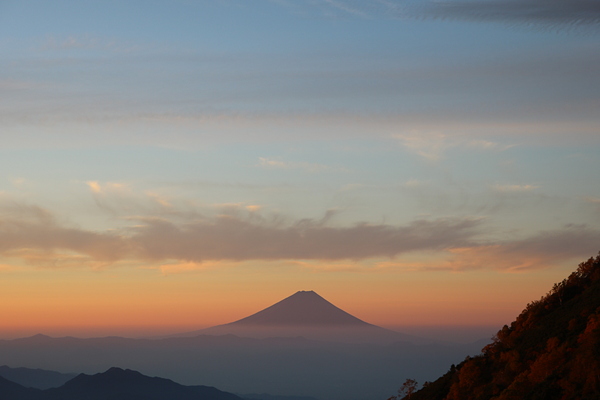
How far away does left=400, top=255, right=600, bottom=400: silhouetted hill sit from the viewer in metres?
51.6

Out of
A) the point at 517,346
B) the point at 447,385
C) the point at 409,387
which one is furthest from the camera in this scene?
the point at 409,387

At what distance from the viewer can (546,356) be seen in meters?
58.4

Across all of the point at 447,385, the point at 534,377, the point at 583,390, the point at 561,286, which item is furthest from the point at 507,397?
the point at 561,286

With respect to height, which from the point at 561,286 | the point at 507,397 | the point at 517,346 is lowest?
the point at 507,397

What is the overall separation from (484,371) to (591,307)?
13164 millimetres

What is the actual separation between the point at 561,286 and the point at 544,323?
11.7m

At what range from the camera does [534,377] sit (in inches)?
2227

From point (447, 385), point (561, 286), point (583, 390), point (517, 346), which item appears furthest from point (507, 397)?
point (561, 286)

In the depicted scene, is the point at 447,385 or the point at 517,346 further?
the point at 447,385

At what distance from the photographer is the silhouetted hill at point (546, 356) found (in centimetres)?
5159

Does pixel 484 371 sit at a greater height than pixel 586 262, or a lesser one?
lesser

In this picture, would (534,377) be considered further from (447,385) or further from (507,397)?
(447,385)

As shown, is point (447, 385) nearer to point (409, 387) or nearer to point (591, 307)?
point (409, 387)

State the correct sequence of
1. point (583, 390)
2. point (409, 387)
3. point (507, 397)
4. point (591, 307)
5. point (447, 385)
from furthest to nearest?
point (409, 387), point (447, 385), point (591, 307), point (507, 397), point (583, 390)
